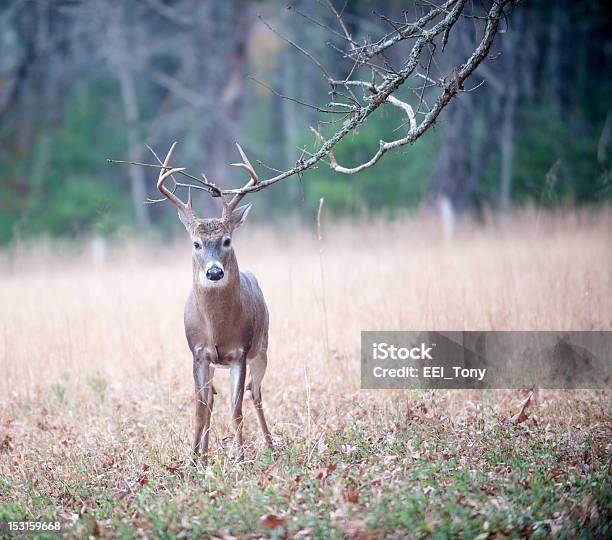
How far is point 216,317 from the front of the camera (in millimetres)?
6258

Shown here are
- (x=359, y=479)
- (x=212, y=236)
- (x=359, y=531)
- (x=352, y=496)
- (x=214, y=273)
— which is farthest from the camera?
(x=212, y=236)

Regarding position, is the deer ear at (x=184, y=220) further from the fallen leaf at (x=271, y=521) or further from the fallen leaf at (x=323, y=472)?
the fallen leaf at (x=271, y=521)

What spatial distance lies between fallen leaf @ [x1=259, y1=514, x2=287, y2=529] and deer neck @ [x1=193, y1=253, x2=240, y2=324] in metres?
1.70

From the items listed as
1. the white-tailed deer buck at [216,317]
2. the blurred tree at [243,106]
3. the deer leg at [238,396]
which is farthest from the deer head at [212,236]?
the blurred tree at [243,106]

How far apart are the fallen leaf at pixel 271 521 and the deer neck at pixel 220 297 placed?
1.70 metres

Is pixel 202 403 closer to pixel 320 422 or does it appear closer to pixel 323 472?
pixel 320 422

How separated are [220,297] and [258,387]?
89 cm

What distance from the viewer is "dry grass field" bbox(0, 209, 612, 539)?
5039 millimetres

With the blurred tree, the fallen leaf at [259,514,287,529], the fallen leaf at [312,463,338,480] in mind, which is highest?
the blurred tree

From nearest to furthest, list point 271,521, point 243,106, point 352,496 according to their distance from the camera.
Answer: point 271,521
point 352,496
point 243,106

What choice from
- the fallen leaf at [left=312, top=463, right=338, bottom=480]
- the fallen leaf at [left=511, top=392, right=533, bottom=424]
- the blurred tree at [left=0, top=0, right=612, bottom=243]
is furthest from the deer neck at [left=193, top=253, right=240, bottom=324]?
the blurred tree at [left=0, top=0, right=612, bottom=243]

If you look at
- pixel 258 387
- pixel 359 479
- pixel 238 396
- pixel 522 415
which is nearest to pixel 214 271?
pixel 238 396

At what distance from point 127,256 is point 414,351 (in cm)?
809

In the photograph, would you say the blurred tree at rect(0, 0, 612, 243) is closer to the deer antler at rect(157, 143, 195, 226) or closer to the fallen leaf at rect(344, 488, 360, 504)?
the deer antler at rect(157, 143, 195, 226)
